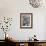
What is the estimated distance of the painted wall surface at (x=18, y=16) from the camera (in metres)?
4.86

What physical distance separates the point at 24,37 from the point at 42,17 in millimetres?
962

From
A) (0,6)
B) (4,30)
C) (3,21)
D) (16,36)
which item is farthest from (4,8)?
(16,36)

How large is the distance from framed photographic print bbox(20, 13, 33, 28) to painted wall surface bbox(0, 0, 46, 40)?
0.11 meters

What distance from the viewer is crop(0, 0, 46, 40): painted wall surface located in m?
4.86

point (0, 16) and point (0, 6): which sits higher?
point (0, 6)

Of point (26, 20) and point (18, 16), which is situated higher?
point (18, 16)

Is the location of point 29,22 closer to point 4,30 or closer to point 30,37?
point 30,37

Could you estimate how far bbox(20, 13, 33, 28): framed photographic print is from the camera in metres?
4.89

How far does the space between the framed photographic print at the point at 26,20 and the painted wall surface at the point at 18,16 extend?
107mm

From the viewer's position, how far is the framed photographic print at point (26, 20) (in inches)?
193

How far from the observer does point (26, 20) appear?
16.1ft

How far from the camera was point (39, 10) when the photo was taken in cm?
492

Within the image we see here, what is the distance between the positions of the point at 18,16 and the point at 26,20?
12.6 inches

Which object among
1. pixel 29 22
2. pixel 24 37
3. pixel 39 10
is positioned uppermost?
pixel 39 10
